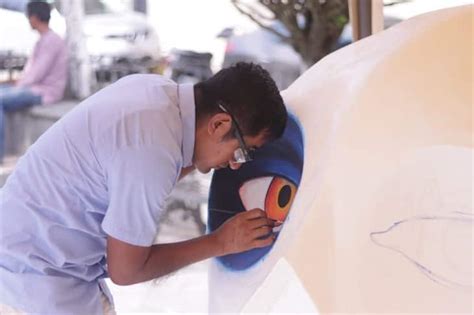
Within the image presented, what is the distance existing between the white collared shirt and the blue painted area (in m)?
0.23

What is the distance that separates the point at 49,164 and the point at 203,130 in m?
0.27

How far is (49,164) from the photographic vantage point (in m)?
1.17

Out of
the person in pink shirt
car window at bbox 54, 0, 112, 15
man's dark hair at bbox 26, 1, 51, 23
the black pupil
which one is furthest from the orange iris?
car window at bbox 54, 0, 112, 15

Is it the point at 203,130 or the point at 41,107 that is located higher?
the point at 203,130

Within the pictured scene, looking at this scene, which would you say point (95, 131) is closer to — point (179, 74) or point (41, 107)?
point (41, 107)

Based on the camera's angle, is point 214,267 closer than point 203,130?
No

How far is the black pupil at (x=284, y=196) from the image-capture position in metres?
1.30

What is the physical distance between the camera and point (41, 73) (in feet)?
11.2

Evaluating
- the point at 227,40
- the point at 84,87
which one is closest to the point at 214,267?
the point at 84,87

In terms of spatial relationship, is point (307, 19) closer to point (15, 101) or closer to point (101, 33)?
point (15, 101)

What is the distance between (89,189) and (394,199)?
0.52 meters

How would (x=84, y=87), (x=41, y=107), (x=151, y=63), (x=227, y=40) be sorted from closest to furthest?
(x=41, y=107), (x=84, y=87), (x=151, y=63), (x=227, y=40)

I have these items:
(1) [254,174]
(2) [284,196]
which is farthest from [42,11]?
(2) [284,196]

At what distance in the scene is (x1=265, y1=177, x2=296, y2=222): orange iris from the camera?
4.22 ft
